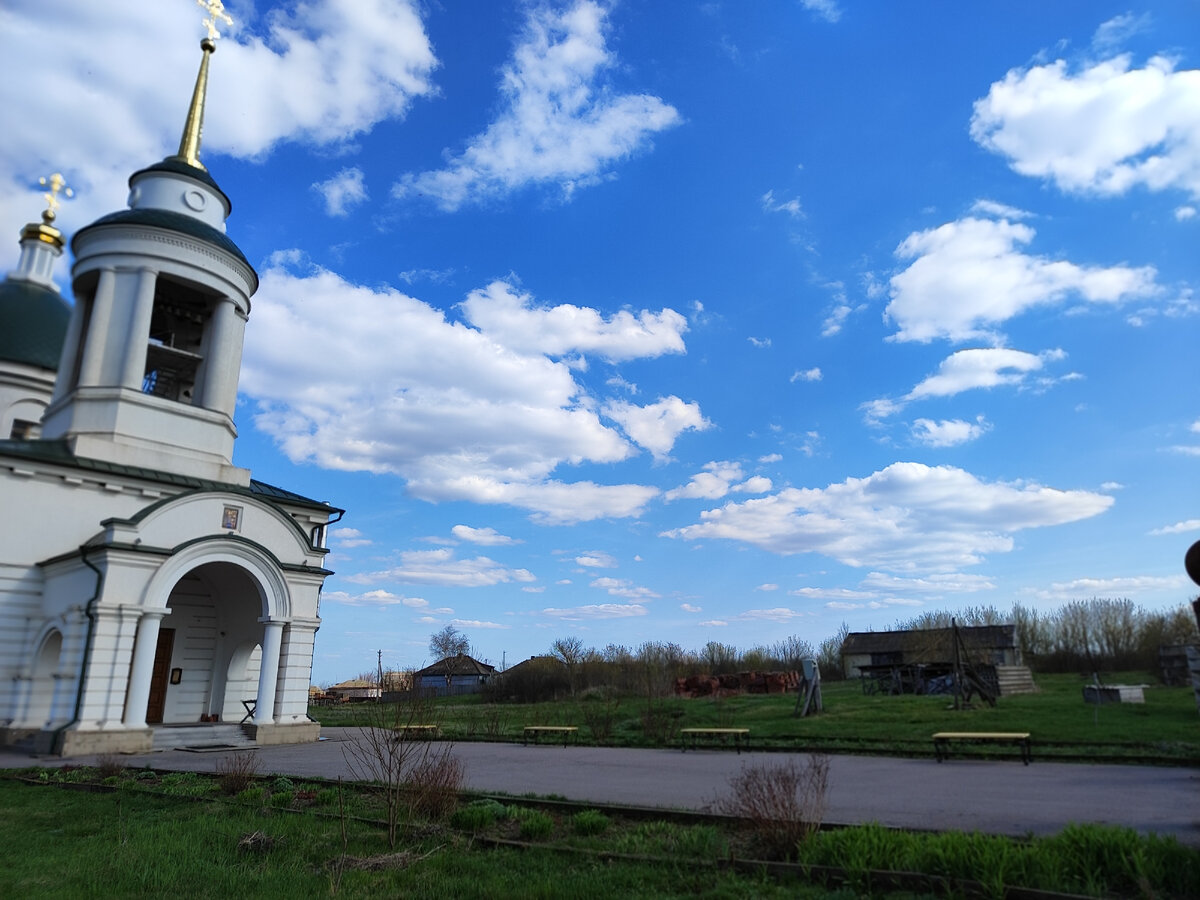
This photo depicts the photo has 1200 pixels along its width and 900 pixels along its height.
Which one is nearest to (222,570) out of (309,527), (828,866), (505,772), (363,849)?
(309,527)

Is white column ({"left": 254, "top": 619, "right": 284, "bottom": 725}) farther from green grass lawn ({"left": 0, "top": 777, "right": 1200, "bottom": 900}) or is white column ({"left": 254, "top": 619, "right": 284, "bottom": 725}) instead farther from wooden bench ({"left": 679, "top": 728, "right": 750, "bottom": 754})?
wooden bench ({"left": 679, "top": 728, "right": 750, "bottom": 754})

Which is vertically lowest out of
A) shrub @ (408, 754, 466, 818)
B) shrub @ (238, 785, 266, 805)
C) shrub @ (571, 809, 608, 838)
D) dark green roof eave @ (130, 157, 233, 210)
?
shrub @ (238, 785, 266, 805)

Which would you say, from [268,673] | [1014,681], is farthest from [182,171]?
[1014,681]

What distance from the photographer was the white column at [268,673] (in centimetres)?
2033

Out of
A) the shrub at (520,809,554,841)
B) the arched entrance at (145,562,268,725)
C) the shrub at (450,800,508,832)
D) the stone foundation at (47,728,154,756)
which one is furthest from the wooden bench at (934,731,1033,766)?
the arched entrance at (145,562,268,725)

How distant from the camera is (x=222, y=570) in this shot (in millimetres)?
22453

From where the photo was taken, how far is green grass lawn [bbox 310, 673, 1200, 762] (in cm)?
1435

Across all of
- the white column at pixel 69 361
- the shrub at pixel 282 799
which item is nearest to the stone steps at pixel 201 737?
the shrub at pixel 282 799

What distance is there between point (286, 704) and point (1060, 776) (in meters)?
19.1

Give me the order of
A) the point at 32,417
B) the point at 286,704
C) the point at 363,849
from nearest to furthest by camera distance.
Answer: the point at 363,849
the point at 286,704
the point at 32,417

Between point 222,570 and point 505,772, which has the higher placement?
point 222,570

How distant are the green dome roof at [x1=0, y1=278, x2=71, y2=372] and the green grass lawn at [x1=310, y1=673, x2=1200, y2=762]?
23598mm

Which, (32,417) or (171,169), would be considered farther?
(32,417)

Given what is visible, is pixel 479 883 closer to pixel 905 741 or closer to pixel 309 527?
pixel 905 741
